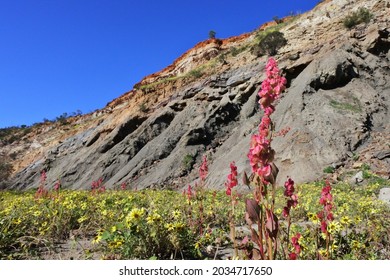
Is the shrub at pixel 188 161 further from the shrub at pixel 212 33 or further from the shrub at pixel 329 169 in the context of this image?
the shrub at pixel 212 33

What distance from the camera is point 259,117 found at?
19375 mm

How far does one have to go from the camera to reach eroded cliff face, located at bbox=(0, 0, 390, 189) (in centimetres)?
1394

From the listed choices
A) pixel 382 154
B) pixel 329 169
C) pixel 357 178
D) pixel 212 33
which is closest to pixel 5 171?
pixel 212 33

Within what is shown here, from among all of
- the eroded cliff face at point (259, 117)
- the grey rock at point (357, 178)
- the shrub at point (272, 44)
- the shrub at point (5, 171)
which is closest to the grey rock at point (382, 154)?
the eroded cliff face at point (259, 117)

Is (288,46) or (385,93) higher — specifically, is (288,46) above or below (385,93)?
above

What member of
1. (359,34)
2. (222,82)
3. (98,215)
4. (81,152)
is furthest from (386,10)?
(81,152)

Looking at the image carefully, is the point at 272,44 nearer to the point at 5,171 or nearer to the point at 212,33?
the point at 212,33

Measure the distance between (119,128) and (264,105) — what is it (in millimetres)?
25762

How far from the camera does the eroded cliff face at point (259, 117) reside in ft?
45.7

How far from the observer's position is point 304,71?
755 inches

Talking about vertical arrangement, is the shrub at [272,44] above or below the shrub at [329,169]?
above

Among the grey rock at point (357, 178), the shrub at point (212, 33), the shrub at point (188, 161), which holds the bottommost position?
the grey rock at point (357, 178)

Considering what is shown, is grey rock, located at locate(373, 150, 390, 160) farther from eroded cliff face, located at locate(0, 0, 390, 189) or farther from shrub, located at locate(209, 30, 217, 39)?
shrub, located at locate(209, 30, 217, 39)
